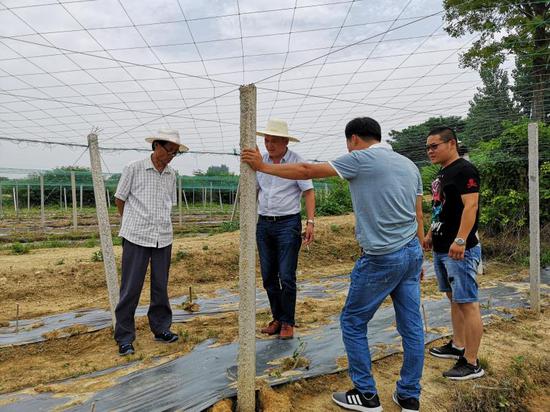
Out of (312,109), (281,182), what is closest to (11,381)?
(281,182)

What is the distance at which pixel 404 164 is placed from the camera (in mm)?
2217

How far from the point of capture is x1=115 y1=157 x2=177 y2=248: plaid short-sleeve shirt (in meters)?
3.23

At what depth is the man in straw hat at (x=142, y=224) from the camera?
3213 mm

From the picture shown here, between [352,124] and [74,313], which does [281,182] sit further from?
[74,313]

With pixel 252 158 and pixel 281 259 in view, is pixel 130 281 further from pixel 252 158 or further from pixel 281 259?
pixel 252 158

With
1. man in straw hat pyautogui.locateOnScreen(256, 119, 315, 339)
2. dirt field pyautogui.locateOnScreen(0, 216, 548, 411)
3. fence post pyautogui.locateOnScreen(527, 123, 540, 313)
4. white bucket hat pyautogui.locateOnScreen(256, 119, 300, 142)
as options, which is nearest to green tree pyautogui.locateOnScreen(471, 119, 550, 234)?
dirt field pyautogui.locateOnScreen(0, 216, 548, 411)

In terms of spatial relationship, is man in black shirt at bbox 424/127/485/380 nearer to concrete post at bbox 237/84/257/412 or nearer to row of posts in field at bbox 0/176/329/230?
concrete post at bbox 237/84/257/412

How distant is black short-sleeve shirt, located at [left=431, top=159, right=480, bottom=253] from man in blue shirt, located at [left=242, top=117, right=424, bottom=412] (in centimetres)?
59

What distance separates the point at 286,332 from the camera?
331 centimetres

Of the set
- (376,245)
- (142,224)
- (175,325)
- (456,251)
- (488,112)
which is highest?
(488,112)

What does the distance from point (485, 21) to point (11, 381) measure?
40.1 ft

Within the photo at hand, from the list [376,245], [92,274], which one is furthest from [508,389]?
[92,274]

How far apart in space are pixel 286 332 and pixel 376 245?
1471 mm

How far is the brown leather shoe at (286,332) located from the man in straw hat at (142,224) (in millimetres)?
893
